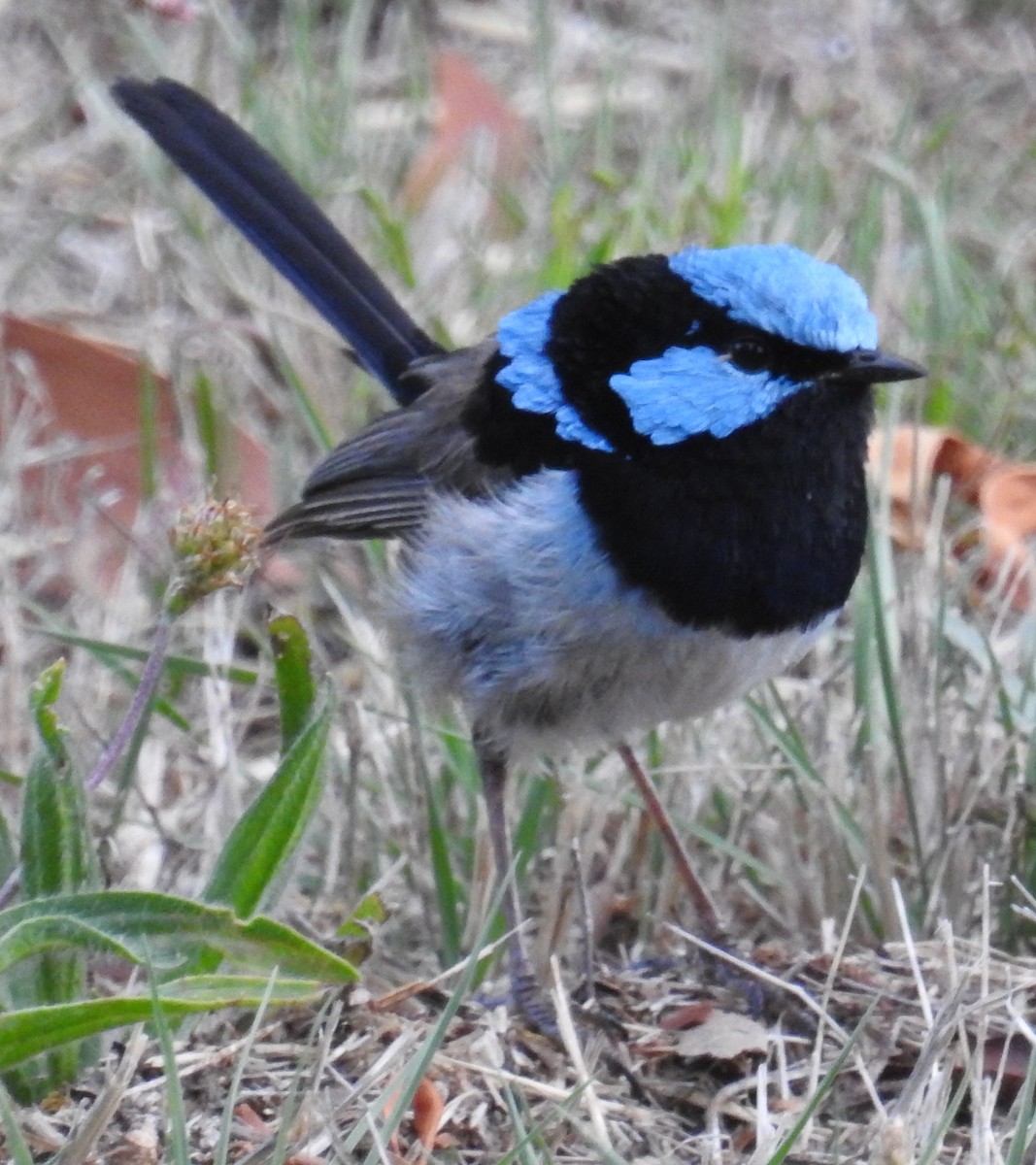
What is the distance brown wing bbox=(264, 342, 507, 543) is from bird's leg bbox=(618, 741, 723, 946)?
1.92 feet

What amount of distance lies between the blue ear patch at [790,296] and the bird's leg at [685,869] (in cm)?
79

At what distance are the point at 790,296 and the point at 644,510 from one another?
0.38 metres

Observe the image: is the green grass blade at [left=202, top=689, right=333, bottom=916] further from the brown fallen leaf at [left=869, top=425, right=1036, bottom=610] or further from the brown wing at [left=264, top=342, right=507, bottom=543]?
the brown fallen leaf at [left=869, top=425, right=1036, bottom=610]

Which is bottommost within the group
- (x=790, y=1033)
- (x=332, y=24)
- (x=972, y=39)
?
(x=790, y=1033)

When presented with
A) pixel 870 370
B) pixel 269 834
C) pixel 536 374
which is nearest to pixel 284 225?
pixel 536 374

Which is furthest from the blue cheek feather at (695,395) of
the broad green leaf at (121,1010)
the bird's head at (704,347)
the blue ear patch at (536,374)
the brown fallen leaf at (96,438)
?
the brown fallen leaf at (96,438)

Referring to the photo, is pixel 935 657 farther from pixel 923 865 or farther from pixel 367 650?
pixel 367 650

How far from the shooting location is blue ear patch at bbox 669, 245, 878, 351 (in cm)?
296

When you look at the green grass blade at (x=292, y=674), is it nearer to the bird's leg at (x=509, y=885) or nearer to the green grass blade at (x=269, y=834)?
the green grass blade at (x=269, y=834)

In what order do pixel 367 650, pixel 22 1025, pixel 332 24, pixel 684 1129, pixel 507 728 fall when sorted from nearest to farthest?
1. pixel 22 1025
2. pixel 684 1129
3. pixel 507 728
4. pixel 367 650
5. pixel 332 24

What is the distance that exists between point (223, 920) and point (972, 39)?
15.5 ft

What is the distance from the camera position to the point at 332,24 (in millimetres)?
6156

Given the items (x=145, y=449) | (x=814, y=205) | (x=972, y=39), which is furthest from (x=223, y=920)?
(x=972, y=39)

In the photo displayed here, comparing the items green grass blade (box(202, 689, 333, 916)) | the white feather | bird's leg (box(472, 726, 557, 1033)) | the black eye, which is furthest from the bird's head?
green grass blade (box(202, 689, 333, 916))
